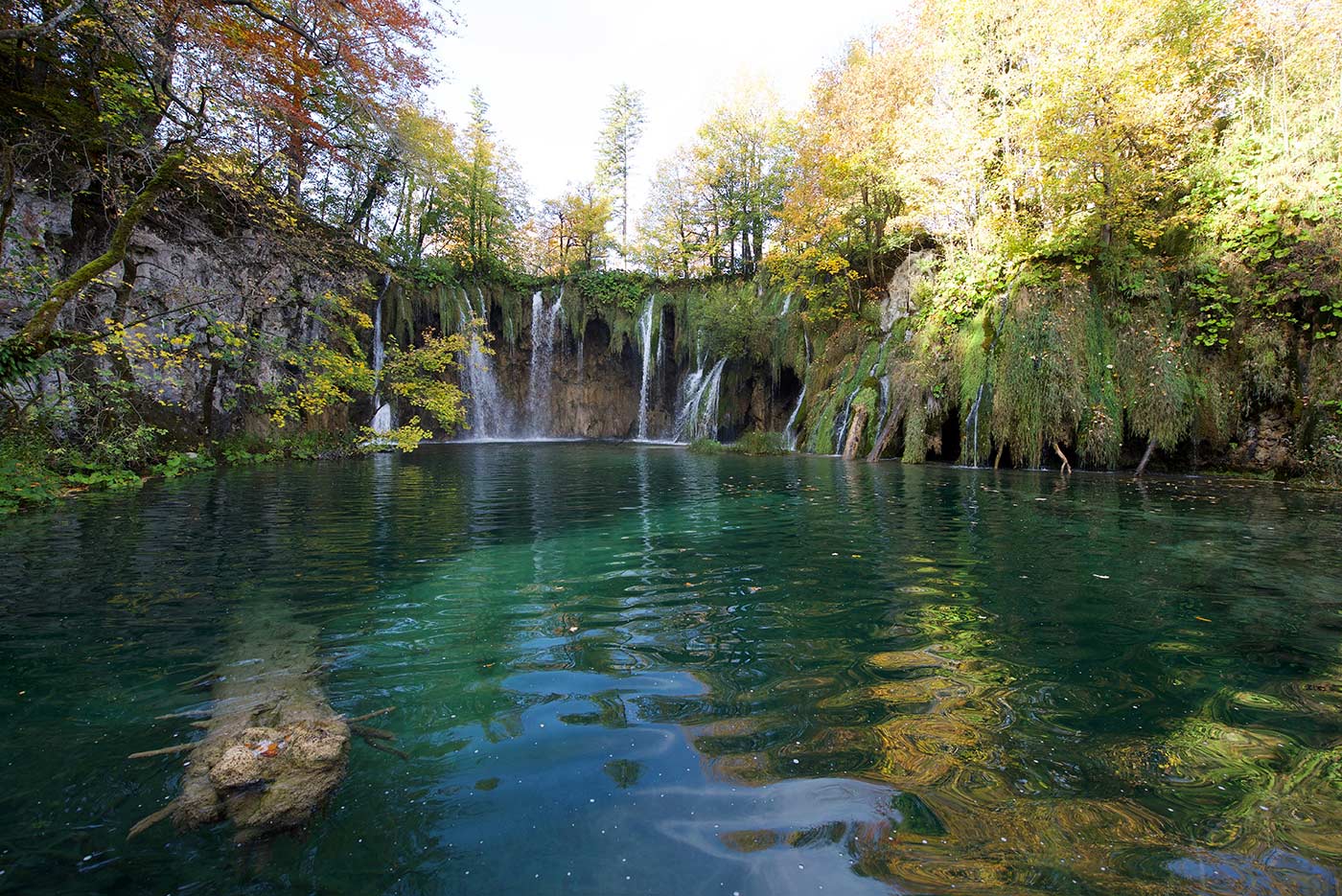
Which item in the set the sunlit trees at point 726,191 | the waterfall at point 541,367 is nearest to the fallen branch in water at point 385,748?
the sunlit trees at point 726,191

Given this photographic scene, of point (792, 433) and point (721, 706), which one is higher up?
point (792, 433)

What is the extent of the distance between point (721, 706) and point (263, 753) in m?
1.71

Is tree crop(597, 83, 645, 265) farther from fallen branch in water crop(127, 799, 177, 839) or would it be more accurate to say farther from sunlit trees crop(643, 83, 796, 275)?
fallen branch in water crop(127, 799, 177, 839)

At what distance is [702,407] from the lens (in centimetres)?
2427

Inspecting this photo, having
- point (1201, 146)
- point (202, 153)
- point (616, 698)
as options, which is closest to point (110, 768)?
point (616, 698)

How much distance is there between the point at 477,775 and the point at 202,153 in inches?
440

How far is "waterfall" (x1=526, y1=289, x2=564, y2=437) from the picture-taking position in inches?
1147

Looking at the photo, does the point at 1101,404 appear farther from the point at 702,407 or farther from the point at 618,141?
the point at 618,141

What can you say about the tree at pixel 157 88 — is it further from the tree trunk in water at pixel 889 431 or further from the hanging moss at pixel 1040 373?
the tree trunk in water at pixel 889 431

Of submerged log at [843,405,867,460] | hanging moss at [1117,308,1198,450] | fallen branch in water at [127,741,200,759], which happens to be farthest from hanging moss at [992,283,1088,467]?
fallen branch in water at [127,741,200,759]

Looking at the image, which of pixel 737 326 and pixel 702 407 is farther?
pixel 702 407

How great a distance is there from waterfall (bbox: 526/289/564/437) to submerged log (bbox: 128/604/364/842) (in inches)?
1090

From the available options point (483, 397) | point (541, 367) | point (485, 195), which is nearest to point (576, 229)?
point (485, 195)

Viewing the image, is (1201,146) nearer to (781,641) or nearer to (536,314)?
(781,641)
